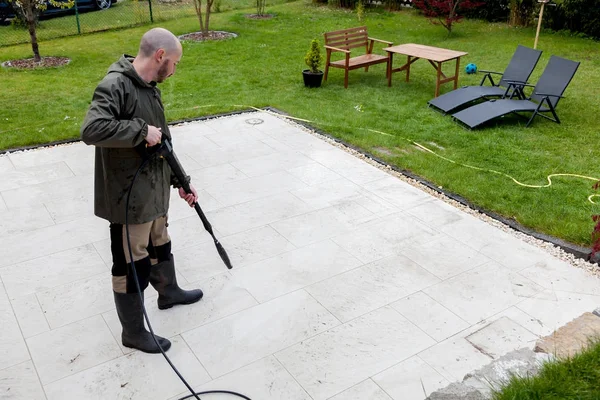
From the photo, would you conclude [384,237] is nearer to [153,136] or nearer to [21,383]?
[153,136]

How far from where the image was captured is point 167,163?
297 centimetres

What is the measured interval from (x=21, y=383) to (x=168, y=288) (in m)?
0.94

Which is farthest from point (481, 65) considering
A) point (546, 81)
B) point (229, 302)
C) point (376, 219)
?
point (229, 302)

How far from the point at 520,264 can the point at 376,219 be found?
3.93ft

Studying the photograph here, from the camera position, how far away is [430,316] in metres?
3.49

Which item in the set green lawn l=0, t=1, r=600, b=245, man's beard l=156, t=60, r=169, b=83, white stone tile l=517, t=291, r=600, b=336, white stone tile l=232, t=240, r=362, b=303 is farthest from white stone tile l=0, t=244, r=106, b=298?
white stone tile l=517, t=291, r=600, b=336

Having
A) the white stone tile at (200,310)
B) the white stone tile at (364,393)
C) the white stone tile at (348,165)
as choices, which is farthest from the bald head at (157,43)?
the white stone tile at (348,165)

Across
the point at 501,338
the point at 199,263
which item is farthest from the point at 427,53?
the point at 501,338

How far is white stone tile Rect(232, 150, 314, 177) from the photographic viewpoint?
18.3 ft

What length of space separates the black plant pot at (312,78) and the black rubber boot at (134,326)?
5820 mm

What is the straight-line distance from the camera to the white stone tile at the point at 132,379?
2.87 meters

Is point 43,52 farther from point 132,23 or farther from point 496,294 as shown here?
point 496,294

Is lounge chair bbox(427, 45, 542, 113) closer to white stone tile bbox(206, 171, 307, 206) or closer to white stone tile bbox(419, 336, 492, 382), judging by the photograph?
white stone tile bbox(206, 171, 307, 206)

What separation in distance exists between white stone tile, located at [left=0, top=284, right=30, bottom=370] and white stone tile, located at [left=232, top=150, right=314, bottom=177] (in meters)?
2.60
